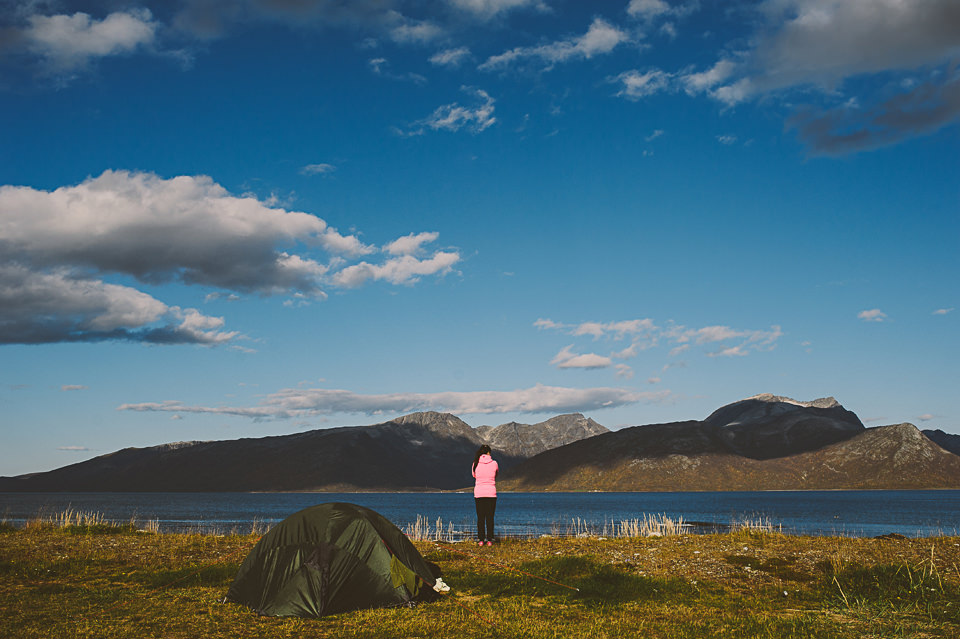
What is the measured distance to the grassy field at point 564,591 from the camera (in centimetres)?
1252

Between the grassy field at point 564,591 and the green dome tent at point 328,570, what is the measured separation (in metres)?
0.48

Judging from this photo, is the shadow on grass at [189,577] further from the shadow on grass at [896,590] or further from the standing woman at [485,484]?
the shadow on grass at [896,590]

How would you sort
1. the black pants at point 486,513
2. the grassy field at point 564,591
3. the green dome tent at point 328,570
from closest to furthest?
the grassy field at point 564,591
the green dome tent at point 328,570
the black pants at point 486,513

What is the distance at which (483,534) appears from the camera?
2281cm

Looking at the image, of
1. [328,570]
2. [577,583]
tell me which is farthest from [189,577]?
[577,583]

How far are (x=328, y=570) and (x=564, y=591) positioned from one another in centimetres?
564

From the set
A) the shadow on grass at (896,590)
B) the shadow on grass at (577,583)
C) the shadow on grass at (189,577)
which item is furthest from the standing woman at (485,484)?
the shadow on grass at (896,590)

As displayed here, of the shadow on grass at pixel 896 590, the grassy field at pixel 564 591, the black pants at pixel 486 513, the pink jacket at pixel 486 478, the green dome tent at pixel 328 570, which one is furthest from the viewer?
the black pants at pixel 486 513

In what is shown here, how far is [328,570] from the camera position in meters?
14.7

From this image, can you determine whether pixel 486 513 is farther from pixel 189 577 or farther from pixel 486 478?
pixel 189 577

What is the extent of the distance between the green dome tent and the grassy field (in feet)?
1.56

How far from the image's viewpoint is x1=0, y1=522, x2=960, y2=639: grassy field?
12516 millimetres

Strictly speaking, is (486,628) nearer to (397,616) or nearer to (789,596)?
(397,616)

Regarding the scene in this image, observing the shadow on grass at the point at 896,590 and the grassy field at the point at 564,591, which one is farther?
the shadow on grass at the point at 896,590
